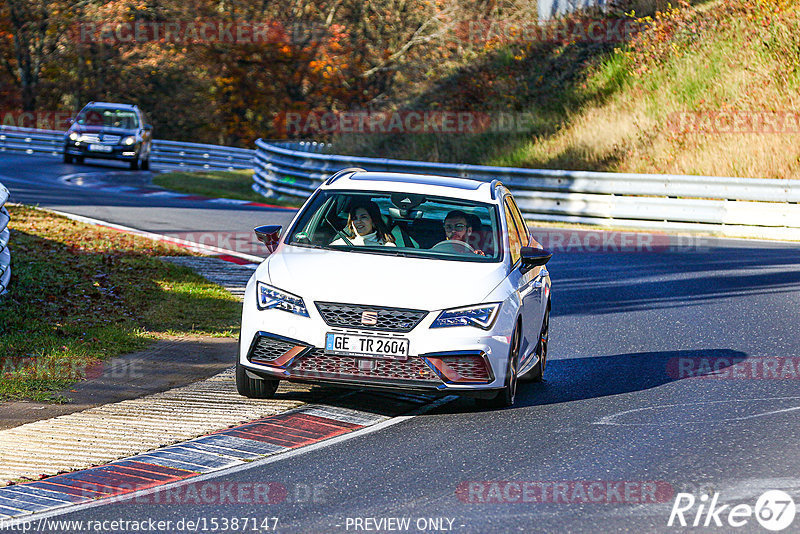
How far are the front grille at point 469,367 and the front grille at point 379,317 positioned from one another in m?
0.35

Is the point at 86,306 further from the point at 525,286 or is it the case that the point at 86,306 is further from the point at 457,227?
the point at 525,286

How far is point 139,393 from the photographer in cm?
920

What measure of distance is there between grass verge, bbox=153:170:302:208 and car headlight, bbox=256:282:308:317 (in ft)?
63.4

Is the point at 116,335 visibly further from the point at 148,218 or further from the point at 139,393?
the point at 148,218

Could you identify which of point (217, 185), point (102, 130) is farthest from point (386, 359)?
point (102, 130)

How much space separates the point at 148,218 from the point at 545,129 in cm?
1428

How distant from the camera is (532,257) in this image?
364 inches

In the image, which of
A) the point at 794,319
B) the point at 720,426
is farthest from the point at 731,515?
the point at 794,319

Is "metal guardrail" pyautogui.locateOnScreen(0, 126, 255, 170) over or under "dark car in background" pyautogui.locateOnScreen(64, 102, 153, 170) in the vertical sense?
under

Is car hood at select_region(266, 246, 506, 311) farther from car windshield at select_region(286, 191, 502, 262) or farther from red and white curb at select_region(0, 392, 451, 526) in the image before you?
red and white curb at select_region(0, 392, 451, 526)

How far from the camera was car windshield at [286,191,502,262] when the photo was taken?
30.4 ft

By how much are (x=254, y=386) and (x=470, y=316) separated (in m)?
1.72

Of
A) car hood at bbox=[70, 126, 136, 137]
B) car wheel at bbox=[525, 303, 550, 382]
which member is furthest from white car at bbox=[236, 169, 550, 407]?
car hood at bbox=[70, 126, 136, 137]

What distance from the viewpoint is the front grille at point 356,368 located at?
8227mm
